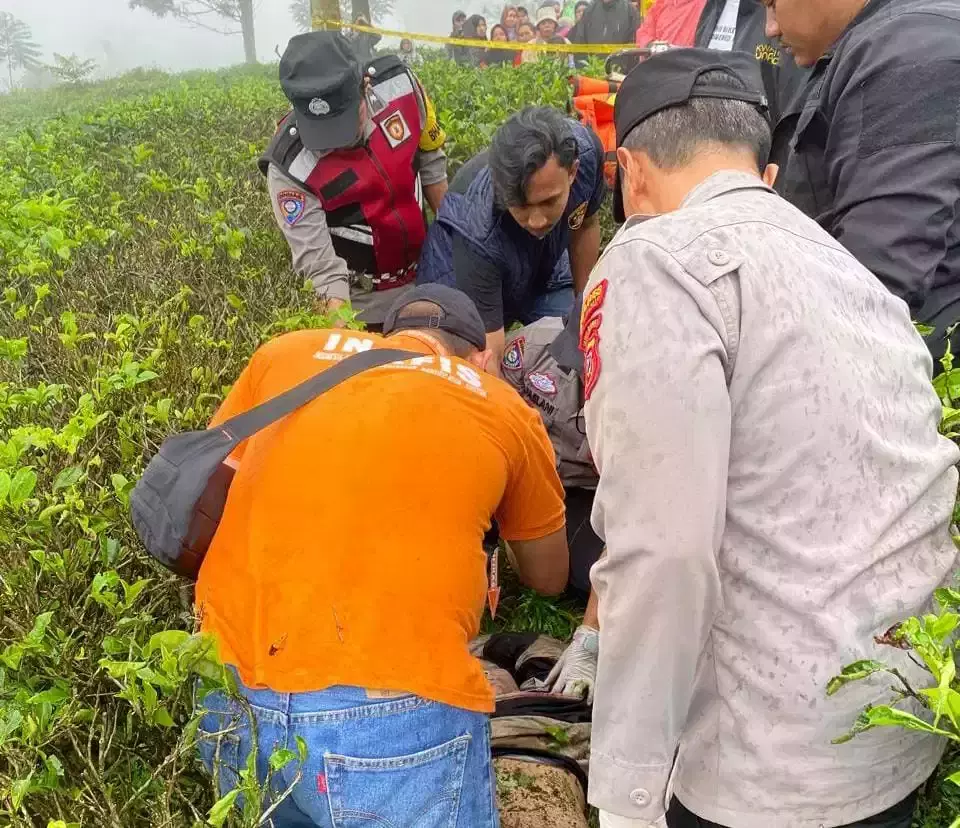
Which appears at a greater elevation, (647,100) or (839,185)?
(647,100)

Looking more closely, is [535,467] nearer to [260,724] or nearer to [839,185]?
[260,724]

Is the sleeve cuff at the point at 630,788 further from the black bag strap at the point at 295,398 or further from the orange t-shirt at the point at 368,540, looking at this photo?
the black bag strap at the point at 295,398

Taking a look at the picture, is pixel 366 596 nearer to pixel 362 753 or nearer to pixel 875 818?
pixel 362 753

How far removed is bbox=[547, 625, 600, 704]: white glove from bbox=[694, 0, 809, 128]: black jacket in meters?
1.72

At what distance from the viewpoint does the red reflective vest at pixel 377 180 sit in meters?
3.86

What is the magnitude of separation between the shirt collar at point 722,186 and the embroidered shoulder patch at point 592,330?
22 centimetres

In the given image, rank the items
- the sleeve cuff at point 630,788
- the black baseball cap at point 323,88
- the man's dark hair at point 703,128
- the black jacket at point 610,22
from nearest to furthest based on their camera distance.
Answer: the sleeve cuff at point 630,788 → the man's dark hair at point 703,128 → the black baseball cap at point 323,88 → the black jacket at point 610,22

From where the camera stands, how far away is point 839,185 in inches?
82.4

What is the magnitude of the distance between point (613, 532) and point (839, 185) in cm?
137

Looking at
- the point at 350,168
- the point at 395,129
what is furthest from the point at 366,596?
the point at 395,129

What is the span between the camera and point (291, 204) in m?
3.89

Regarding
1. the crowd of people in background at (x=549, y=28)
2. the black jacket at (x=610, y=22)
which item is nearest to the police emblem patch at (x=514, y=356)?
the crowd of people in background at (x=549, y=28)

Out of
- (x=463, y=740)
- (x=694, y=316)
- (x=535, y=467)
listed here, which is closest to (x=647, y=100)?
(x=694, y=316)

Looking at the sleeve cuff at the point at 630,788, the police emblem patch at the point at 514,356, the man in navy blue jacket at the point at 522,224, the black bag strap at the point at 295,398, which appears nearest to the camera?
the sleeve cuff at the point at 630,788
